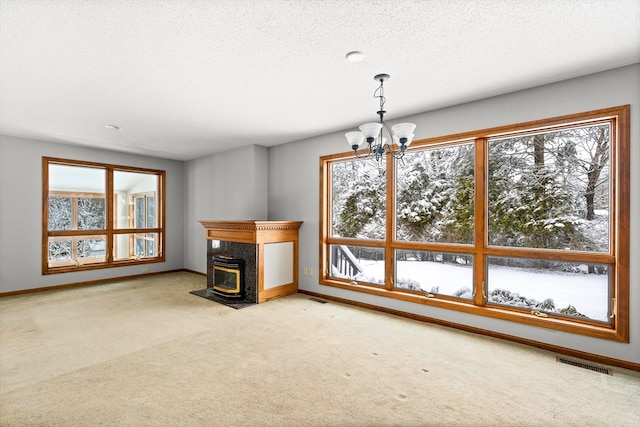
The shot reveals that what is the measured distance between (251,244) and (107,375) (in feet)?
7.68

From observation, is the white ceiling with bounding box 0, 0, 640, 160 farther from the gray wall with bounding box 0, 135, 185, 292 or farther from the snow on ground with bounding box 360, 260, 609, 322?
the snow on ground with bounding box 360, 260, 609, 322

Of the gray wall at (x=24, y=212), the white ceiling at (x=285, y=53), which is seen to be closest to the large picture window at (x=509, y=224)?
the white ceiling at (x=285, y=53)

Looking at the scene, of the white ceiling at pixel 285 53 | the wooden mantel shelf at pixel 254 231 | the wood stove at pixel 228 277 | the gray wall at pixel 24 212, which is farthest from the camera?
the gray wall at pixel 24 212

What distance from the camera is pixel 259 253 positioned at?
4484mm

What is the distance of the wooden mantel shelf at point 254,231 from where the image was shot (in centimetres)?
446

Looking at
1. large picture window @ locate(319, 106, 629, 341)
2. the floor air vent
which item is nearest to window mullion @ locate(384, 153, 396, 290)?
large picture window @ locate(319, 106, 629, 341)

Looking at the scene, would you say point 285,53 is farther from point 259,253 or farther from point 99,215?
point 99,215

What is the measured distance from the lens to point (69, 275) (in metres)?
5.42

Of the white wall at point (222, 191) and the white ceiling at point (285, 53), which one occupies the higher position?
the white ceiling at point (285, 53)

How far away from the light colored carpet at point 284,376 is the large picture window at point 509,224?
490 mm

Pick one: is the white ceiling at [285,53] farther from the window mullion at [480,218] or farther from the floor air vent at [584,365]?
the floor air vent at [584,365]

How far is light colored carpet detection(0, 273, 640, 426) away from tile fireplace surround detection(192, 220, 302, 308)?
2.30ft

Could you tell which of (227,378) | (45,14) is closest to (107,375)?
(227,378)

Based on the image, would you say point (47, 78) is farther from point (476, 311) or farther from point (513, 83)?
point (476, 311)
